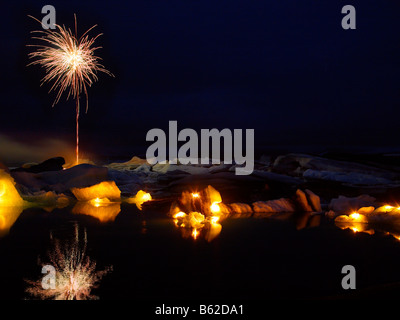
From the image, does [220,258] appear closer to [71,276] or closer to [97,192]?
[71,276]

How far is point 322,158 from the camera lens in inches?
1654

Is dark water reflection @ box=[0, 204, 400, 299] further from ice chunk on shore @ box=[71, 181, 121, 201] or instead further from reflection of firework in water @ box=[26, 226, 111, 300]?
ice chunk on shore @ box=[71, 181, 121, 201]

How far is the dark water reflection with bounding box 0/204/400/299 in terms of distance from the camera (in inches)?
194

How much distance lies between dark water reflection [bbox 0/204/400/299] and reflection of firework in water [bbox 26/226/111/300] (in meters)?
0.17

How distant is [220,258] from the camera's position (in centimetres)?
659

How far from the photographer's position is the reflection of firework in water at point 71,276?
4684 millimetres

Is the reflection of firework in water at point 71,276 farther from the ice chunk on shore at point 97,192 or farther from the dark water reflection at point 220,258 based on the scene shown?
the ice chunk on shore at point 97,192

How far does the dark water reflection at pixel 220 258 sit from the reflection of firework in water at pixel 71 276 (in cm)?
17

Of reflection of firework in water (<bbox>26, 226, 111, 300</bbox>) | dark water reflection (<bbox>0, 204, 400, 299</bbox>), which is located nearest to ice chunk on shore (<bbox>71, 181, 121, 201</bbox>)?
dark water reflection (<bbox>0, 204, 400, 299</bbox>)

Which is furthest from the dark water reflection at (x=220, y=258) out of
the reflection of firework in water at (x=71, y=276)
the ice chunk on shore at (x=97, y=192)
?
the ice chunk on shore at (x=97, y=192)

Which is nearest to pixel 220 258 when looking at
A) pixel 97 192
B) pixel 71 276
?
pixel 71 276
